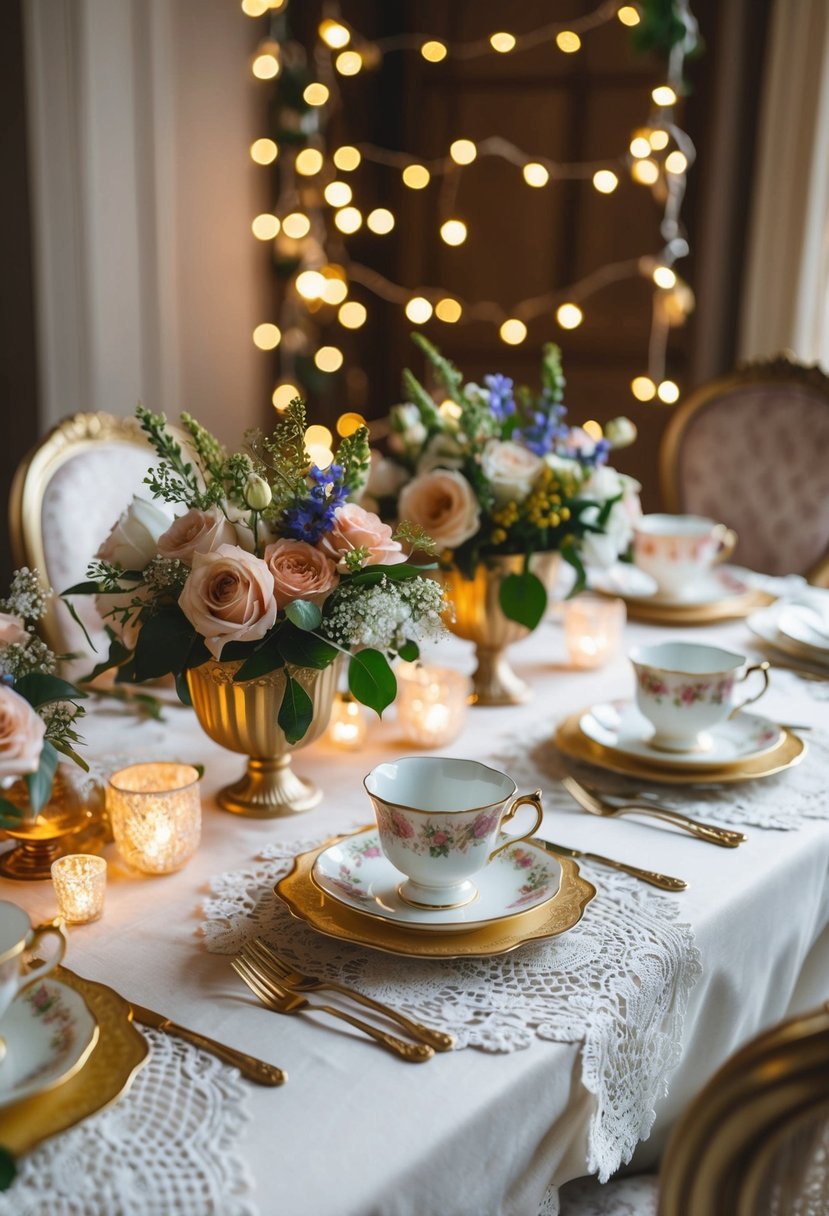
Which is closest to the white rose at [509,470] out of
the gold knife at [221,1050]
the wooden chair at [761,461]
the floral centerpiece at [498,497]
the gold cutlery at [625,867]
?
the floral centerpiece at [498,497]

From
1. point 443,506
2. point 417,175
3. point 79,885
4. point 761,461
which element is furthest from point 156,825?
point 417,175

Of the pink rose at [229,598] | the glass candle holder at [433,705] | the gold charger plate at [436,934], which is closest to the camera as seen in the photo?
the gold charger plate at [436,934]

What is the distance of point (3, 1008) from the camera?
2.48ft

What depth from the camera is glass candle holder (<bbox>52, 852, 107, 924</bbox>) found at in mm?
977

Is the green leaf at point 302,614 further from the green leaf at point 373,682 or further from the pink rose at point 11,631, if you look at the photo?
the pink rose at point 11,631

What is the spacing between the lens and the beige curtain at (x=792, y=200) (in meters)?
3.12

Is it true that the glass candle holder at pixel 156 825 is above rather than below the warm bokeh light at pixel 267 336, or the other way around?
below

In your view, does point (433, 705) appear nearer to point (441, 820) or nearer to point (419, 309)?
point (441, 820)

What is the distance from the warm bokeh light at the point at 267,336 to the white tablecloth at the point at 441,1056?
2.37m

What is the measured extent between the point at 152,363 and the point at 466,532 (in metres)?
2.06

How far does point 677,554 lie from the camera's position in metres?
1.88

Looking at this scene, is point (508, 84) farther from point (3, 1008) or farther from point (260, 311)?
point (3, 1008)

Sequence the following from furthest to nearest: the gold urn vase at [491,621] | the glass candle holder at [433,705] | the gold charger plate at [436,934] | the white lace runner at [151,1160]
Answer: the gold urn vase at [491,621], the glass candle holder at [433,705], the gold charger plate at [436,934], the white lace runner at [151,1160]

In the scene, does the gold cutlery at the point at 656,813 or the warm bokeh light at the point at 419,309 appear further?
the warm bokeh light at the point at 419,309
